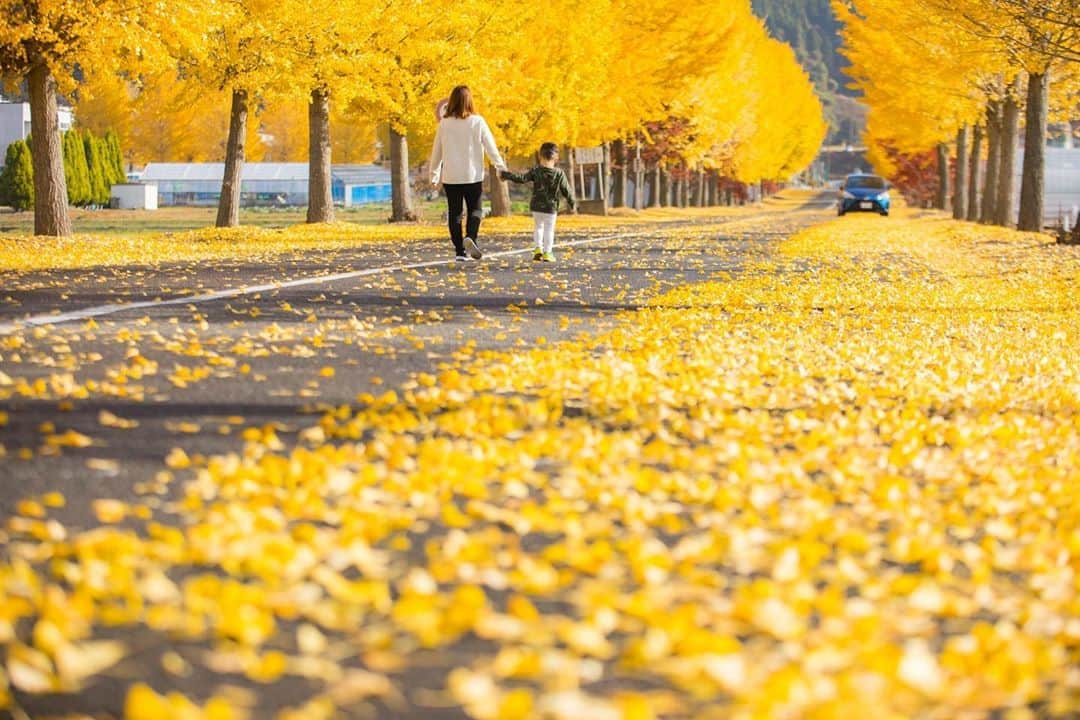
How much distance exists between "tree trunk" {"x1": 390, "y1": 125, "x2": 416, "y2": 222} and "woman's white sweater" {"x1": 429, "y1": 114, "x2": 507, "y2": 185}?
18582 mm

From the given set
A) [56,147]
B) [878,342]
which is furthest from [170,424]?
[56,147]

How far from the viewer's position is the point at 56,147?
2223cm

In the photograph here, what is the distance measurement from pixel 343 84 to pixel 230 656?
24027mm

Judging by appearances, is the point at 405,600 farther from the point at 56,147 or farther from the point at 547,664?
the point at 56,147

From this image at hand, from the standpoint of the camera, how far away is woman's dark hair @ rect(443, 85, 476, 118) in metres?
15.4

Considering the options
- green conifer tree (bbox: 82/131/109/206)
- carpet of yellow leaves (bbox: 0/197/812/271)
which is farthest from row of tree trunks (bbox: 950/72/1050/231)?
green conifer tree (bbox: 82/131/109/206)

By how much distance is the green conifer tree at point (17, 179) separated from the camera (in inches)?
2085

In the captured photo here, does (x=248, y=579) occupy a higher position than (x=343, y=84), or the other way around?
(x=343, y=84)

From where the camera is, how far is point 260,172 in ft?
327

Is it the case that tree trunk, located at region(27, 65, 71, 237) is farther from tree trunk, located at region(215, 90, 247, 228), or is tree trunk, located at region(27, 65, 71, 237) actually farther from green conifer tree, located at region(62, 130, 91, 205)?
green conifer tree, located at region(62, 130, 91, 205)

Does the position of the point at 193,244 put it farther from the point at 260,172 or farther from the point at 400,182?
the point at 260,172

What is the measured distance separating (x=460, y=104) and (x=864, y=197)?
40052 millimetres

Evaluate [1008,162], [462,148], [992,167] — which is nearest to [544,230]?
[462,148]

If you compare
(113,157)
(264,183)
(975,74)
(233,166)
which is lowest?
(264,183)
